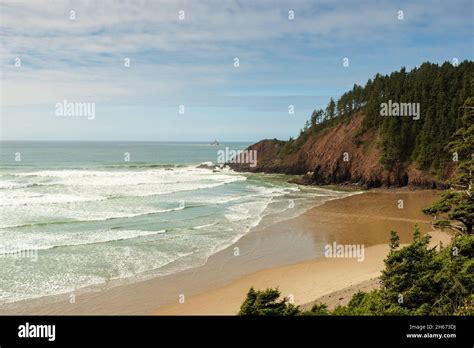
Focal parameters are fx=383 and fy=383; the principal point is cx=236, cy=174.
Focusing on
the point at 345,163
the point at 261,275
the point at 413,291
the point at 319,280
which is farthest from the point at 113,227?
the point at 345,163

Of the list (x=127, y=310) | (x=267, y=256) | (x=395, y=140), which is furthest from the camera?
(x=395, y=140)

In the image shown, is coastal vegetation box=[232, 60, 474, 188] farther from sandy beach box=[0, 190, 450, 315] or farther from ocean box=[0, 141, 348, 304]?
sandy beach box=[0, 190, 450, 315]

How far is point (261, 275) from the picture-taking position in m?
18.7

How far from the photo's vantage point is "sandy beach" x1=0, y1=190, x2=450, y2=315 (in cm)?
1466

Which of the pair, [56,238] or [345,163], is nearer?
[56,238]

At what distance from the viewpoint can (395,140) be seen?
54625mm

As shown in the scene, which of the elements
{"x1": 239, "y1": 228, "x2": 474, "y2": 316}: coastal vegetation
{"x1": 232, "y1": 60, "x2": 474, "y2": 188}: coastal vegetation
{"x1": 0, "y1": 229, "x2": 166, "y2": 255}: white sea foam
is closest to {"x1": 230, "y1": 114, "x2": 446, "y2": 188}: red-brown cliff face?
{"x1": 232, "y1": 60, "x2": 474, "y2": 188}: coastal vegetation

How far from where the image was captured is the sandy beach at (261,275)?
1466 centimetres

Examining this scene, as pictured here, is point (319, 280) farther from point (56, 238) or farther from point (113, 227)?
point (56, 238)

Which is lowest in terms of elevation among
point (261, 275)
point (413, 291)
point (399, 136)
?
point (261, 275)
